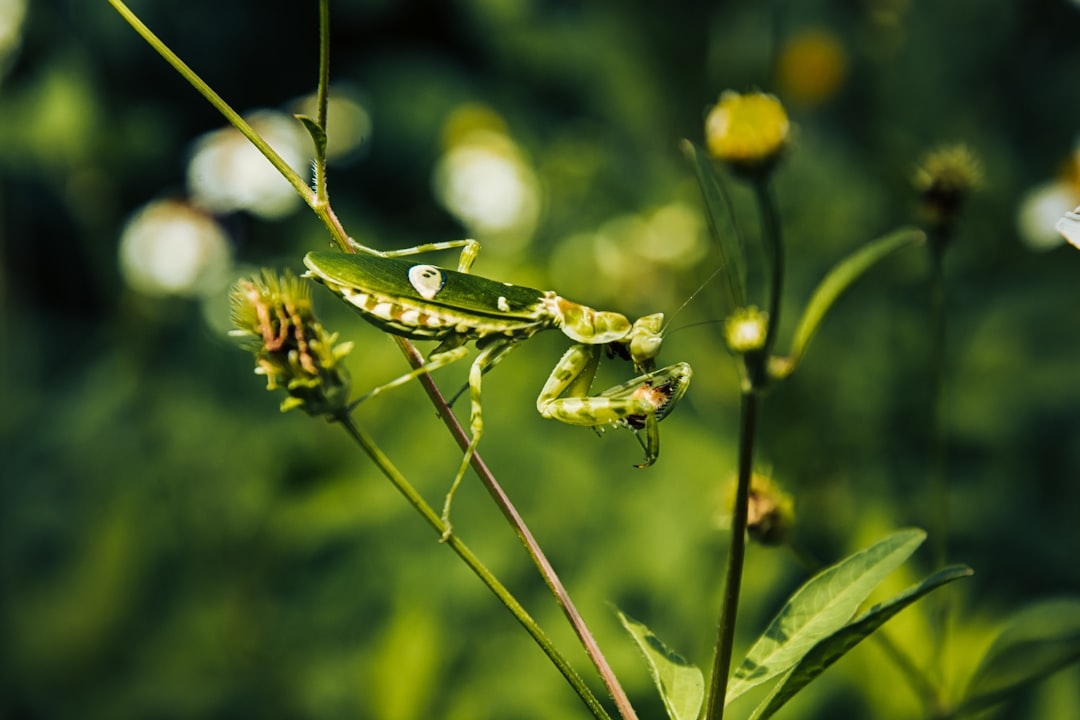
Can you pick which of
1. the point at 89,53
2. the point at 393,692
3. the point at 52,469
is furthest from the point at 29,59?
Answer: the point at 393,692

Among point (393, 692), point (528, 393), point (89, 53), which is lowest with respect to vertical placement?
point (393, 692)

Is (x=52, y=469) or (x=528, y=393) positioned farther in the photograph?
(x=52, y=469)

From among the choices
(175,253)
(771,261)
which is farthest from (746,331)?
(175,253)

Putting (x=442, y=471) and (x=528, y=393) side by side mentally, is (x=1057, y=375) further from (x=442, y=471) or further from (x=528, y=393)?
(x=442, y=471)

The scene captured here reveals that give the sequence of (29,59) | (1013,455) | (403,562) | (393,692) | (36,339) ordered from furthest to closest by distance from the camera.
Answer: (36,339), (29,59), (1013,455), (403,562), (393,692)

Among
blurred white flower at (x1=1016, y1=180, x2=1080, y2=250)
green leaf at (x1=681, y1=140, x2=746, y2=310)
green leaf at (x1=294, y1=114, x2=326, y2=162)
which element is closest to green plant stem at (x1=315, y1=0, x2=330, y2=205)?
green leaf at (x1=294, y1=114, x2=326, y2=162)

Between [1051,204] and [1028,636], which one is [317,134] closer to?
[1028,636]

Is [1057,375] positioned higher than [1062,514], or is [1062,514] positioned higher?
[1057,375]
